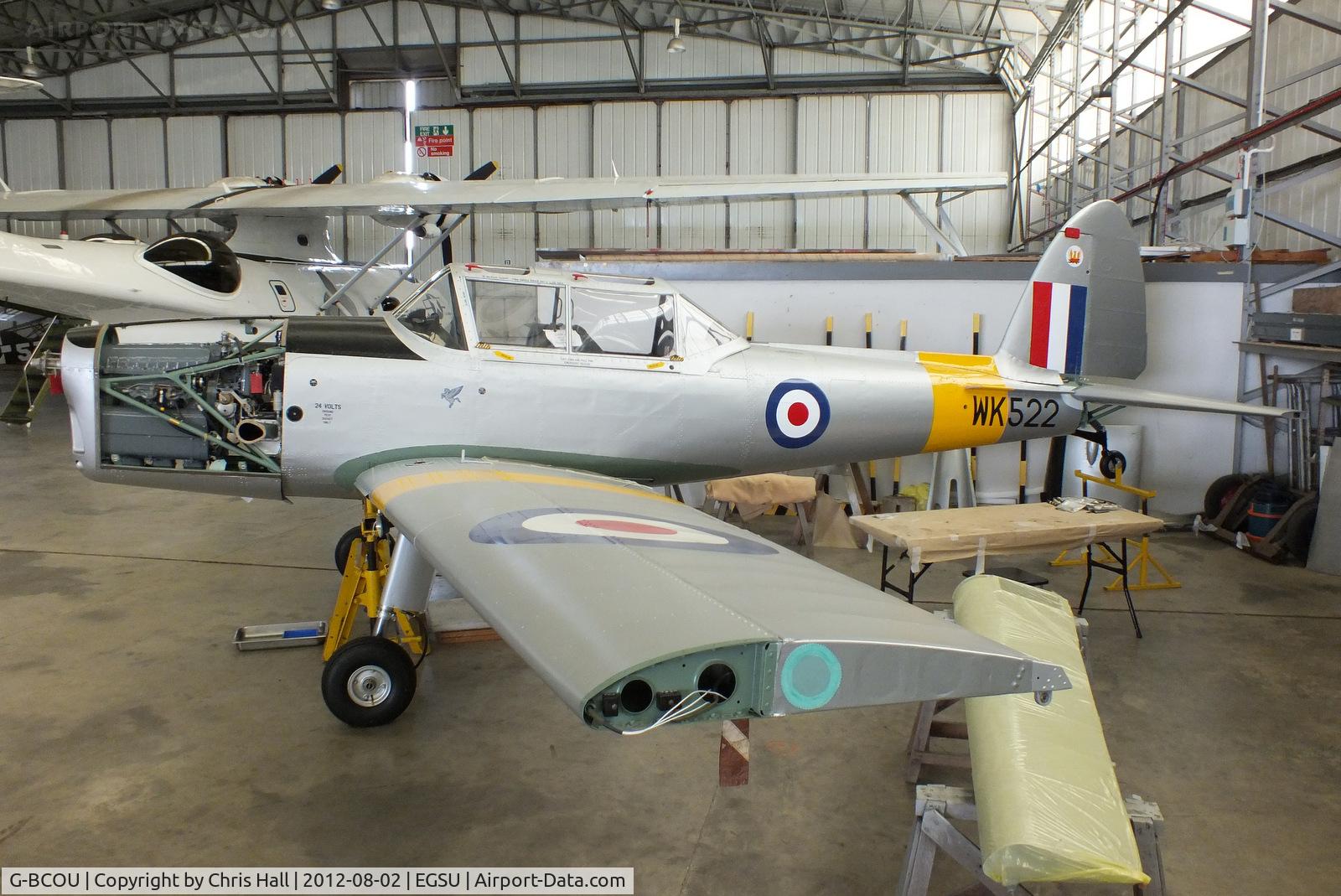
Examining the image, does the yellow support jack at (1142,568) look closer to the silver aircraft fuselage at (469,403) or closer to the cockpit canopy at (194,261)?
Answer: the silver aircraft fuselage at (469,403)

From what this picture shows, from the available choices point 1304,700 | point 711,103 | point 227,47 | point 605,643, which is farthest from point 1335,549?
point 227,47

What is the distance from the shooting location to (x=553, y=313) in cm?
468

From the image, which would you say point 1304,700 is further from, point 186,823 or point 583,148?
point 583,148

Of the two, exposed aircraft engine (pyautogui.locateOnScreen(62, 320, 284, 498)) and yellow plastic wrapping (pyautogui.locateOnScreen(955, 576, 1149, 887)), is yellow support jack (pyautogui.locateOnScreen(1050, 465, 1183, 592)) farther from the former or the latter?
exposed aircraft engine (pyautogui.locateOnScreen(62, 320, 284, 498))

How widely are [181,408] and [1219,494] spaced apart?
8.28 meters

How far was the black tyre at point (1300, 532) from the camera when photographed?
6816 millimetres

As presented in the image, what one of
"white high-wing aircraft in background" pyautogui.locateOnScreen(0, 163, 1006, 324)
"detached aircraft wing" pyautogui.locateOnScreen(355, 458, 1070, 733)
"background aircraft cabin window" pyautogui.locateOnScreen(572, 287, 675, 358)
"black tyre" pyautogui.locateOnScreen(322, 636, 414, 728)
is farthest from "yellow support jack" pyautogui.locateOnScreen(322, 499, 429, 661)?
"white high-wing aircraft in background" pyautogui.locateOnScreen(0, 163, 1006, 324)

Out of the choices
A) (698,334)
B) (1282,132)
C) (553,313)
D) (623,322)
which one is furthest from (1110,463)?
(1282,132)

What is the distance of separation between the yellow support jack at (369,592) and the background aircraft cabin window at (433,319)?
936mm

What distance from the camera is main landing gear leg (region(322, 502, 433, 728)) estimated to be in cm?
392

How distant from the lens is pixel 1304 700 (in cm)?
431

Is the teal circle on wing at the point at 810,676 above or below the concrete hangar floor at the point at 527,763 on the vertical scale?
above

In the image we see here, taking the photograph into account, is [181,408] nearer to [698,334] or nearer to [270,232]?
[698,334]

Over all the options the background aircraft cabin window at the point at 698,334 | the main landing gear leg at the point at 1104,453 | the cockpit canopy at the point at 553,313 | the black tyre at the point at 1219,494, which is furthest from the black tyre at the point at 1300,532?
the cockpit canopy at the point at 553,313
